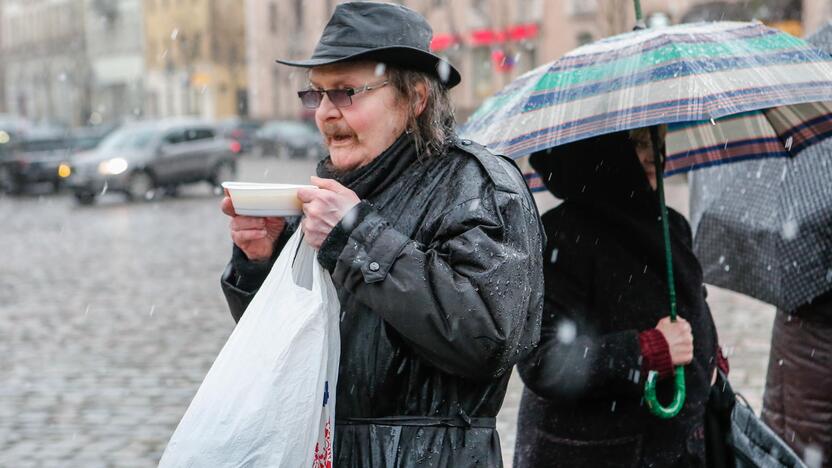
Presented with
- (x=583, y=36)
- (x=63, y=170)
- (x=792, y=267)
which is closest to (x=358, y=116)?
(x=792, y=267)

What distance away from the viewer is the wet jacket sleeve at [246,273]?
265cm

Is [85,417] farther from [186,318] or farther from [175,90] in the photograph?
[175,90]

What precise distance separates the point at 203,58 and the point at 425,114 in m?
65.0

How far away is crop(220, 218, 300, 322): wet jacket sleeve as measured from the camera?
104 inches

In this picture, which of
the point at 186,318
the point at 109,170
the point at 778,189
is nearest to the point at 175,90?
the point at 109,170

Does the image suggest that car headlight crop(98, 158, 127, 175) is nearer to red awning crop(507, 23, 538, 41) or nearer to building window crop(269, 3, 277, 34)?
red awning crop(507, 23, 538, 41)

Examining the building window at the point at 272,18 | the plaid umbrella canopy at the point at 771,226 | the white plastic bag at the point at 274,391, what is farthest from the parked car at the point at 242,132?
the white plastic bag at the point at 274,391

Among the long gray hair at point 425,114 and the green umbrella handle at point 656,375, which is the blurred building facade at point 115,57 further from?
the long gray hair at point 425,114

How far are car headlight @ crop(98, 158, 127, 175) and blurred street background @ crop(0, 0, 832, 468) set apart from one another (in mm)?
39

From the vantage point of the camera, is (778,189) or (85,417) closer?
(778,189)

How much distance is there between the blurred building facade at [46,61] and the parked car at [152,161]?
48.5 meters

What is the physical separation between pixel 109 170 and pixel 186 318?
14508 mm

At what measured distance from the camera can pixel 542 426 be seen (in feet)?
11.0

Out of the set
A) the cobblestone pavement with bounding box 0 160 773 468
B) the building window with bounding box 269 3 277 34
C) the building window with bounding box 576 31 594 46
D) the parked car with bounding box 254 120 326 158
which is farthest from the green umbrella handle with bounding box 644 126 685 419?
the building window with bounding box 269 3 277 34
